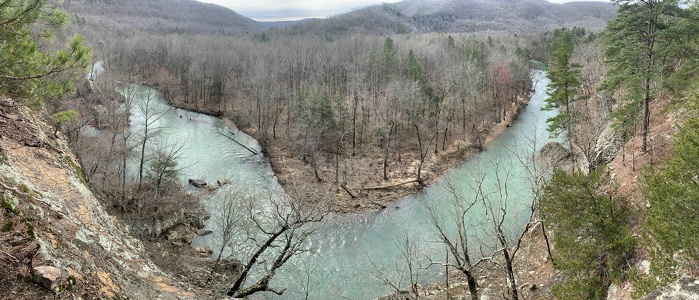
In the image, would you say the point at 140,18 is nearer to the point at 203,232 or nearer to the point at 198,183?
the point at 198,183

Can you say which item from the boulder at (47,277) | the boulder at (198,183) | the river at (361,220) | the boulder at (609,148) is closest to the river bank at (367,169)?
the river at (361,220)

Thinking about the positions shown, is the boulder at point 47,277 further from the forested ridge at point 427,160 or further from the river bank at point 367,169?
the river bank at point 367,169

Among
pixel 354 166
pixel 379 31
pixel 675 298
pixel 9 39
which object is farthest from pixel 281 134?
pixel 379 31

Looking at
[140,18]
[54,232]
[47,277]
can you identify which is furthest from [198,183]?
[140,18]

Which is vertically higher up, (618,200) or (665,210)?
(665,210)

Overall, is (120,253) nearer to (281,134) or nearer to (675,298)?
(675,298)
